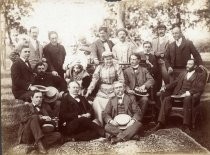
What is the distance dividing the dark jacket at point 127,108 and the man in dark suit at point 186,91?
0.25 metres

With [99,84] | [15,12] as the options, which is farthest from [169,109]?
[15,12]

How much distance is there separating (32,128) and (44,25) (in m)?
1.09

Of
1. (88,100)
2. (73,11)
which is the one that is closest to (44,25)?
(73,11)

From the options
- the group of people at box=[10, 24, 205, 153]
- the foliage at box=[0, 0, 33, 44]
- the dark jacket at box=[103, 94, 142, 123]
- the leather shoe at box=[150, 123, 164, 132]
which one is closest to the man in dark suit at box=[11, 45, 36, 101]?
the group of people at box=[10, 24, 205, 153]

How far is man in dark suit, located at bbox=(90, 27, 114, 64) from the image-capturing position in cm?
532

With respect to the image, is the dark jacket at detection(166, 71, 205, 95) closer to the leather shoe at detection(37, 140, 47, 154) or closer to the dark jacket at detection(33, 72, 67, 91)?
the dark jacket at detection(33, 72, 67, 91)

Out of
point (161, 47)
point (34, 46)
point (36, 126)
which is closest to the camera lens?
point (36, 126)

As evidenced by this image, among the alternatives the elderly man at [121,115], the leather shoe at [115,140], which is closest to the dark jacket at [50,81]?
the elderly man at [121,115]

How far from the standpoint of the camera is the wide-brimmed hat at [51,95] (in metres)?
5.23

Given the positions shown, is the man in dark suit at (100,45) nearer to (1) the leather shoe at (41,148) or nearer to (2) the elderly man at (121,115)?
(2) the elderly man at (121,115)

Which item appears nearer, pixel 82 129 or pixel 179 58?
pixel 82 129

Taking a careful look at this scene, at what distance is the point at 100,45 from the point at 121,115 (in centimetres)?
78

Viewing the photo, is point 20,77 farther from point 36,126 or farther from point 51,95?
point 36,126

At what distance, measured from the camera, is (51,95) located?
524 centimetres
